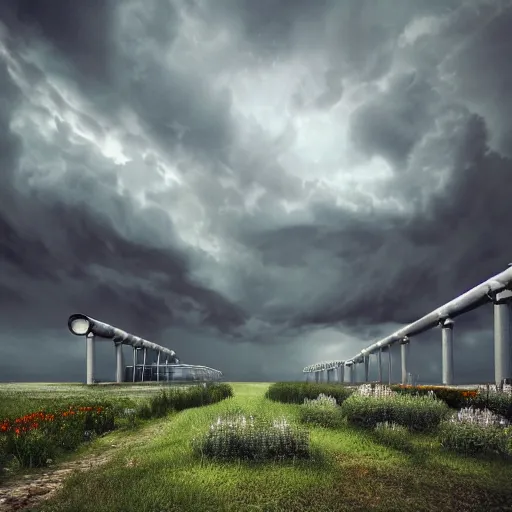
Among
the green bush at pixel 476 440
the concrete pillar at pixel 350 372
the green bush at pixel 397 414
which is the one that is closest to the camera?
the green bush at pixel 476 440

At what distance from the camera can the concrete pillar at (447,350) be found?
119 ft

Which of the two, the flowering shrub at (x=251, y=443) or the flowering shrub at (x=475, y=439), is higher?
the flowering shrub at (x=251, y=443)

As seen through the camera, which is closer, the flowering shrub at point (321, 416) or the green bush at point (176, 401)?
the flowering shrub at point (321, 416)

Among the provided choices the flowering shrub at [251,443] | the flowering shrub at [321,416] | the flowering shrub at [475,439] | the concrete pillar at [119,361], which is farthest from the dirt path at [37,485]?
the concrete pillar at [119,361]

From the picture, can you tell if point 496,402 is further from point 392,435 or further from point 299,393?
point 392,435

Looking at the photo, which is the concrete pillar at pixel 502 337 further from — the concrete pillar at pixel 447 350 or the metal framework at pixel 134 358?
the metal framework at pixel 134 358

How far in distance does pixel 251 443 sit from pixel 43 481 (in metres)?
3.52

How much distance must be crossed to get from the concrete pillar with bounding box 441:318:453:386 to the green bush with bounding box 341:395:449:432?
23.9 m

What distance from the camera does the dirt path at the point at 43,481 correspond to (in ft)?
25.5

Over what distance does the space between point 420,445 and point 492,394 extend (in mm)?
9060

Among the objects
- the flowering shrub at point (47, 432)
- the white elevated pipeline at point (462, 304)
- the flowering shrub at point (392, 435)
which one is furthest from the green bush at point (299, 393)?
the white elevated pipeline at point (462, 304)

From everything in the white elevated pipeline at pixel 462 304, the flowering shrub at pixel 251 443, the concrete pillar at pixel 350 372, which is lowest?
the concrete pillar at pixel 350 372

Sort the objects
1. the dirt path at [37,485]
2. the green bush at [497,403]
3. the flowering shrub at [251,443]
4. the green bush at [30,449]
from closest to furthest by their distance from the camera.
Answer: the dirt path at [37,485] → the flowering shrub at [251,443] → the green bush at [30,449] → the green bush at [497,403]

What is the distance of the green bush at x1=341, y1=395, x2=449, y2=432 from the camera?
13.5m
